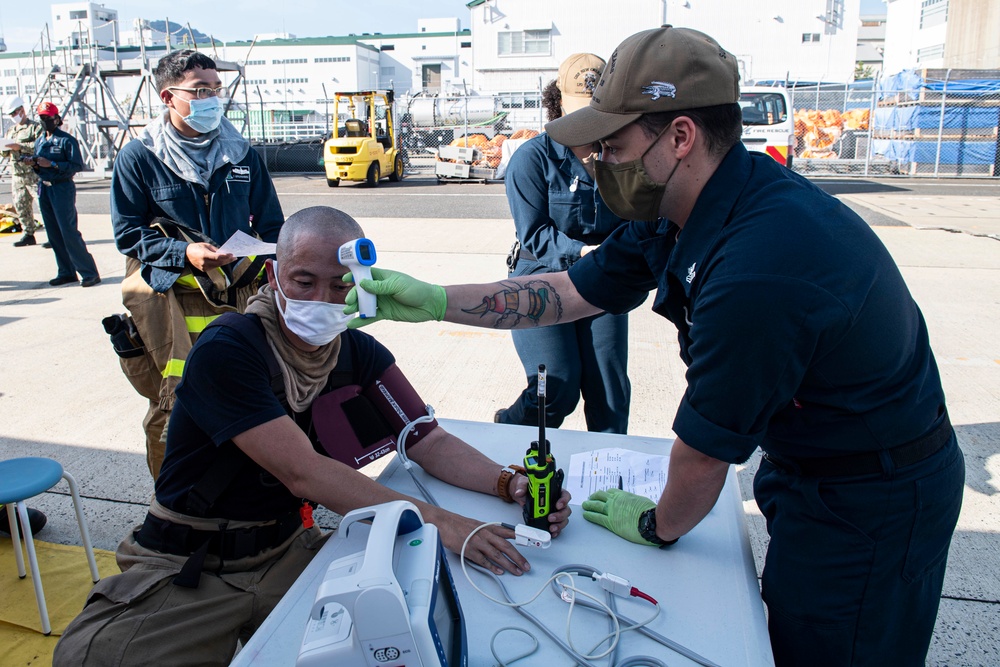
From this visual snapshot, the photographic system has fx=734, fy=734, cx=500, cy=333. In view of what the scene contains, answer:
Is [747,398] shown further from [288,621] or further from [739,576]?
[288,621]

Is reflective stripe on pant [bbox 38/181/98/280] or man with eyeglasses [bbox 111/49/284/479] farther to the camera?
reflective stripe on pant [bbox 38/181/98/280]

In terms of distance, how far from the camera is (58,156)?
759 cm

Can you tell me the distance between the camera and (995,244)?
8484 millimetres

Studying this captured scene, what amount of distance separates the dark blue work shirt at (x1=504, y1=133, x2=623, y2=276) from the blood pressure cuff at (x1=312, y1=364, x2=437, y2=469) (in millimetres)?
1094

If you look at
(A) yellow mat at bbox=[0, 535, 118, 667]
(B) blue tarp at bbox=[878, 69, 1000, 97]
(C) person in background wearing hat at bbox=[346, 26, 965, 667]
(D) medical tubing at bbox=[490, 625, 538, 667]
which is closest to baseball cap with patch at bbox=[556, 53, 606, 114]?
(C) person in background wearing hat at bbox=[346, 26, 965, 667]

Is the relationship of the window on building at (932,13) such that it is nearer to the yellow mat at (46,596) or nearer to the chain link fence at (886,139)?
the chain link fence at (886,139)

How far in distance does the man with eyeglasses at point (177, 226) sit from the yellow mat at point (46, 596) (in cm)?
46

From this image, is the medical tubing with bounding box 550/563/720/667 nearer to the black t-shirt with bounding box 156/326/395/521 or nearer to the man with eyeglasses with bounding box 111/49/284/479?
the black t-shirt with bounding box 156/326/395/521

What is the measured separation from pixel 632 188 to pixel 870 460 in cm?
72

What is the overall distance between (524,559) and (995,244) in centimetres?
902

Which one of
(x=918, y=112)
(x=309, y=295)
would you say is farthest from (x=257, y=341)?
(x=918, y=112)

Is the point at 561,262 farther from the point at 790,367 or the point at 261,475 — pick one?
the point at 790,367

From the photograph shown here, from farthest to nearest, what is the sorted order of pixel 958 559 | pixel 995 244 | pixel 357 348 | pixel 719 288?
1. pixel 995 244
2. pixel 958 559
3. pixel 357 348
4. pixel 719 288

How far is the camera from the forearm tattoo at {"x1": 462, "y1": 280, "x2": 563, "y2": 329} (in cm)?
220
